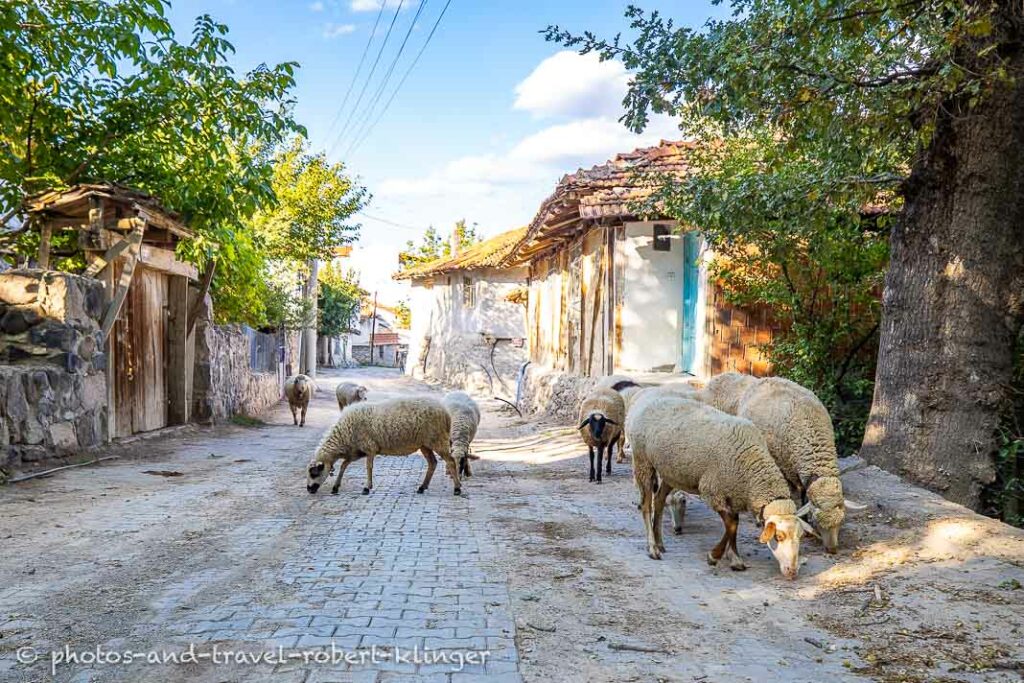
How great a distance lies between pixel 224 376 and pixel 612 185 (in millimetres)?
8913

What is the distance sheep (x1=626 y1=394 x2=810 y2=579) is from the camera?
5.25 metres

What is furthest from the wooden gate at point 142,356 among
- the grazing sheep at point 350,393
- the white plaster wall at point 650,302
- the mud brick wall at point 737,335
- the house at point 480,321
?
the house at point 480,321

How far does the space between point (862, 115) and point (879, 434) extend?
Answer: 3.07m

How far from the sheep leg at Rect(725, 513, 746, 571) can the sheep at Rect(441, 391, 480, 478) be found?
4.03 metres

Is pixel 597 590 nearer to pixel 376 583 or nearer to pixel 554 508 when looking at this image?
pixel 376 583

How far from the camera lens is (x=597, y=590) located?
16.1ft

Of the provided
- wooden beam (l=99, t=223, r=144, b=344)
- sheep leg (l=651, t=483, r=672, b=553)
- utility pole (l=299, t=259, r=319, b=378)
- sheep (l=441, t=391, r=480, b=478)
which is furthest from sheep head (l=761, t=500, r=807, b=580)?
utility pole (l=299, t=259, r=319, b=378)

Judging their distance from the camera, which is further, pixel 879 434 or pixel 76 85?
pixel 76 85

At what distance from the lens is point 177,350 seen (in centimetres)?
1359

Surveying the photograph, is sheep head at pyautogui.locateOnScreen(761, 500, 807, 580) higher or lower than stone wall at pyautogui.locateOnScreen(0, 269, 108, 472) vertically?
lower

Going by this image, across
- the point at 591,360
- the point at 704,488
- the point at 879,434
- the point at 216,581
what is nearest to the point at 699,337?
the point at 591,360

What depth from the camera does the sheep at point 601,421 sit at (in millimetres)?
9352

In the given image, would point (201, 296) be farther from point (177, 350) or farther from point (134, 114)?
point (134, 114)

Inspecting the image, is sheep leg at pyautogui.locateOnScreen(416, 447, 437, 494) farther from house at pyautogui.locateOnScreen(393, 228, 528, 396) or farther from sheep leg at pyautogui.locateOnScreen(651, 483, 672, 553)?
house at pyautogui.locateOnScreen(393, 228, 528, 396)
